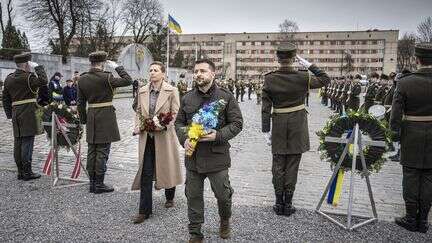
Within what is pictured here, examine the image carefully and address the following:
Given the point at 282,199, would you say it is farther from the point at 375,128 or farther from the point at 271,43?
the point at 271,43

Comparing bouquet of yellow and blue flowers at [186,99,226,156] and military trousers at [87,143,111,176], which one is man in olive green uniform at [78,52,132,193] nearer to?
military trousers at [87,143,111,176]

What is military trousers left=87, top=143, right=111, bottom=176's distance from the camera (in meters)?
6.20

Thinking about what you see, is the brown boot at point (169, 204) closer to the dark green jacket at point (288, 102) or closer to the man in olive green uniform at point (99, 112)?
the man in olive green uniform at point (99, 112)

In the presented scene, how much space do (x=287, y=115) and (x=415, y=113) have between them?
1.62 meters

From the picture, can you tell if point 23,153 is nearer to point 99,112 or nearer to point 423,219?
point 99,112

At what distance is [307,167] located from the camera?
841 cm

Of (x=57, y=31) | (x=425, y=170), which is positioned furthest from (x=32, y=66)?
(x=57, y=31)

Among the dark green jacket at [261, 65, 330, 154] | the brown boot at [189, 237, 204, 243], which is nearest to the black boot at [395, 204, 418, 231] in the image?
the dark green jacket at [261, 65, 330, 154]

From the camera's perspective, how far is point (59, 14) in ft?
113

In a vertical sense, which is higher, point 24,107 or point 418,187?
point 24,107

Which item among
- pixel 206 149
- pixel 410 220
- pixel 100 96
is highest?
pixel 100 96

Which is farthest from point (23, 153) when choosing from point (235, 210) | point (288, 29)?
point (288, 29)

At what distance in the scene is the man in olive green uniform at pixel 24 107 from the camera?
6762 mm

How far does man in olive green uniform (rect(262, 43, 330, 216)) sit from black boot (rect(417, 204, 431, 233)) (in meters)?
1.56
